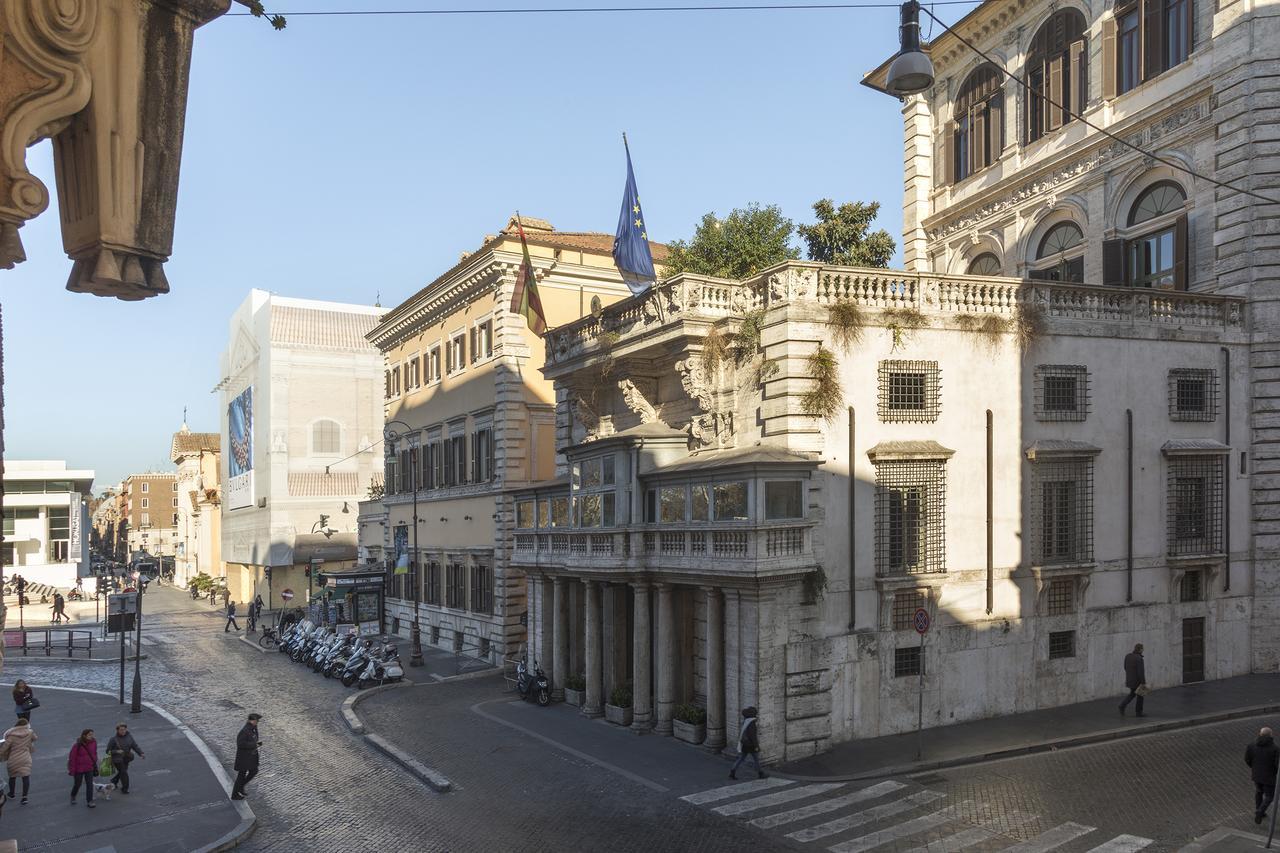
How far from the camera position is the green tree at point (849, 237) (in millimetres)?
32781

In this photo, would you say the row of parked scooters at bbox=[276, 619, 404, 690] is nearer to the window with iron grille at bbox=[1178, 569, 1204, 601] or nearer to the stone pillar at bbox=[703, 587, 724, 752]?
the stone pillar at bbox=[703, 587, 724, 752]

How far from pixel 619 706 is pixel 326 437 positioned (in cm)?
5264

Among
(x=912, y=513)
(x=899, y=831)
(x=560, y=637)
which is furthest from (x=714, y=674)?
(x=560, y=637)

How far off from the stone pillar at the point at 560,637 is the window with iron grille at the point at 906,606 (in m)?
10.1

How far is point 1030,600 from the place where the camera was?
78.9 feet

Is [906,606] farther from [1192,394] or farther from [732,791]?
[1192,394]

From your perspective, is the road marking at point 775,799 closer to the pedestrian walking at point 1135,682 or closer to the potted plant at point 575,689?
the pedestrian walking at point 1135,682

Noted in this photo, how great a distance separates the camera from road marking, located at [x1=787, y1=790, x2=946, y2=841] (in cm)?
1633

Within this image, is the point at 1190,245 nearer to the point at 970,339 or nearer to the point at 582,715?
the point at 970,339

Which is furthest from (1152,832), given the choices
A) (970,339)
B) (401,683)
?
(401,683)

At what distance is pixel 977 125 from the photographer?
3728 centimetres

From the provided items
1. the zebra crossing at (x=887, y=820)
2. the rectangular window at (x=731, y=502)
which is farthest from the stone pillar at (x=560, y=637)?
the zebra crossing at (x=887, y=820)

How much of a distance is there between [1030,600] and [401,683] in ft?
66.3

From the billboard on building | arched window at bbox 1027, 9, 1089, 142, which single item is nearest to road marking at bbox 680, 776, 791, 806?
arched window at bbox 1027, 9, 1089, 142
